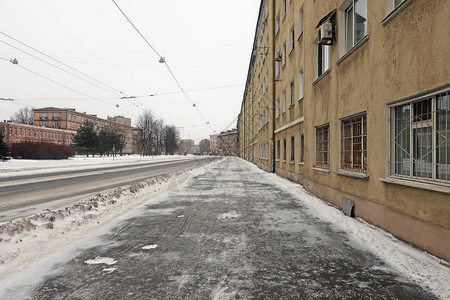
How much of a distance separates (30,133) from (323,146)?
274 ft

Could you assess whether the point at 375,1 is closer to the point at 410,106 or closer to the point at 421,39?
the point at 421,39

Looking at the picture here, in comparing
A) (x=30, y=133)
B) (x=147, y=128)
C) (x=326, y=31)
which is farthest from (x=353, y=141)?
(x=30, y=133)

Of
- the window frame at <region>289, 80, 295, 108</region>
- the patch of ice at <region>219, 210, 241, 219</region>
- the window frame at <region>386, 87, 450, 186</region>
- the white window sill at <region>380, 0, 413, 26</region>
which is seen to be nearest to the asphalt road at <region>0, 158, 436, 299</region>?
the patch of ice at <region>219, 210, 241, 219</region>

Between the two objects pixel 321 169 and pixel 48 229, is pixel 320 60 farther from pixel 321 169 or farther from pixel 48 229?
pixel 48 229

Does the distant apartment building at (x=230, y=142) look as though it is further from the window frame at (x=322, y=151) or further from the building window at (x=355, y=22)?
the building window at (x=355, y=22)

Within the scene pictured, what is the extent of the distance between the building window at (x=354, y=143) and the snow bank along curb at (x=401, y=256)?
1.50 meters

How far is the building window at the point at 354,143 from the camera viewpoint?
6.50 meters

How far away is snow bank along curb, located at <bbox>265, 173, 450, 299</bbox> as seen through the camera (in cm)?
308

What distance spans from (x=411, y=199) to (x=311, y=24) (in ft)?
27.1

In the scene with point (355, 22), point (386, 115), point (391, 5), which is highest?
point (355, 22)

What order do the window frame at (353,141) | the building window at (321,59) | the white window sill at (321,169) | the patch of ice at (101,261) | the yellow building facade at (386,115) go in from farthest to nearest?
the building window at (321,59) < the white window sill at (321,169) < the window frame at (353,141) < the yellow building facade at (386,115) < the patch of ice at (101,261)

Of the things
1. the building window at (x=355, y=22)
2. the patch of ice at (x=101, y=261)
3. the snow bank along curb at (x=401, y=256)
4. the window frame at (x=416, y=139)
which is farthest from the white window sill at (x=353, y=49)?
the patch of ice at (x=101, y=261)

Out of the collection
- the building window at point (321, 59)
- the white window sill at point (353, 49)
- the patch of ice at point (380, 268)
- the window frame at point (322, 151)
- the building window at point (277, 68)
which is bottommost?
the patch of ice at point (380, 268)

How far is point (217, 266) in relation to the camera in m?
3.43
